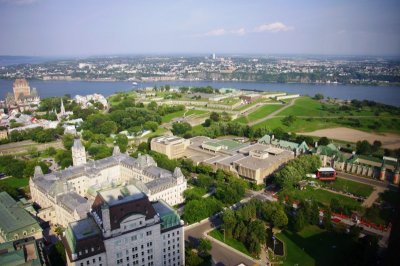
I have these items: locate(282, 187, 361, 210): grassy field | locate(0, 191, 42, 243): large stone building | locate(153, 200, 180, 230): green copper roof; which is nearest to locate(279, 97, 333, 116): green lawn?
locate(282, 187, 361, 210): grassy field

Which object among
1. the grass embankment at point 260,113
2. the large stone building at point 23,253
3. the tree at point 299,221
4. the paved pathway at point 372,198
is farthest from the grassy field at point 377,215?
the grass embankment at point 260,113

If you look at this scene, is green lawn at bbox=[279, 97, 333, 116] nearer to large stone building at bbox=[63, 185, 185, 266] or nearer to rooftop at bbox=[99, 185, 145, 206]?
large stone building at bbox=[63, 185, 185, 266]

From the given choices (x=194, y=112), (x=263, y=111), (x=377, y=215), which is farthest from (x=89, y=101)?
(x=377, y=215)

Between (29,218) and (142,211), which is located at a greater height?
(142,211)

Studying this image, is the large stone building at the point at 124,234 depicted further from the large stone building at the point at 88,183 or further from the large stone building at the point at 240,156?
the large stone building at the point at 240,156

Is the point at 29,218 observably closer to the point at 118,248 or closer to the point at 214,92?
the point at 118,248

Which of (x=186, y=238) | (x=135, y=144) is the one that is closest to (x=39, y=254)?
(x=186, y=238)
